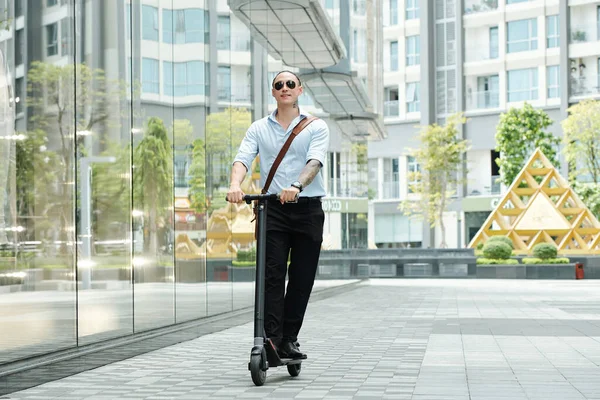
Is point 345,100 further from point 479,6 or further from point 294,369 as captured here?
point 479,6

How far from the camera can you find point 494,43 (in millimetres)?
62938

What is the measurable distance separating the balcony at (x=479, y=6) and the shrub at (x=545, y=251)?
31.0m

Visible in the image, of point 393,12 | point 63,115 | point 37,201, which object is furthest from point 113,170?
point 393,12

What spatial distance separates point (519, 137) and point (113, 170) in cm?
4274

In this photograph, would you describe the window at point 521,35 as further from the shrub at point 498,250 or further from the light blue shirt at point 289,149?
the light blue shirt at point 289,149

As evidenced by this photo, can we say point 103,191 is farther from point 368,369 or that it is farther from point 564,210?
point 564,210

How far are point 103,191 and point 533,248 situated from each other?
2836 cm

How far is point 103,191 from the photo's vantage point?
870 cm

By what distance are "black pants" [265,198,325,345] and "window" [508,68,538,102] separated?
55521mm

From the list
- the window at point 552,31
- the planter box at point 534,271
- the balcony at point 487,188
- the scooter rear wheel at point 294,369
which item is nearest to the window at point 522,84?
the window at point 552,31

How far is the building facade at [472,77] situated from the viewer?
5909cm

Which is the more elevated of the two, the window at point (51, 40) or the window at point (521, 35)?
the window at point (521, 35)

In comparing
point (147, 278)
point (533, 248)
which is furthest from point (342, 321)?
point (533, 248)

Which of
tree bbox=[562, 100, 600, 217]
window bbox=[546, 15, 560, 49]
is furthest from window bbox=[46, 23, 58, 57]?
window bbox=[546, 15, 560, 49]
